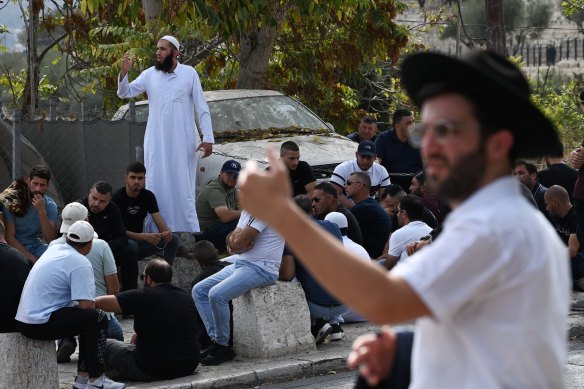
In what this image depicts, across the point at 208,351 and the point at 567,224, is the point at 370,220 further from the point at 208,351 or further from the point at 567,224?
the point at 208,351

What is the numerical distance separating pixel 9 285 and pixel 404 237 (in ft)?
13.0

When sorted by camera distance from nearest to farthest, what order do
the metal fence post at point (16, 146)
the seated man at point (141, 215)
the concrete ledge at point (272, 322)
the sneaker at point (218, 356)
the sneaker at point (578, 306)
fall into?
the sneaker at point (218, 356) < the concrete ledge at point (272, 322) < the sneaker at point (578, 306) < the seated man at point (141, 215) < the metal fence post at point (16, 146)

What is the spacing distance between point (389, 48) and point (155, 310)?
10.9 m

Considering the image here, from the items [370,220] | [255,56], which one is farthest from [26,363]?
[255,56]

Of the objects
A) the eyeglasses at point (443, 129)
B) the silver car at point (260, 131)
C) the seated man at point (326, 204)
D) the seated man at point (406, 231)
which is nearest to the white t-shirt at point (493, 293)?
the eyeglasses at point (443, 129)

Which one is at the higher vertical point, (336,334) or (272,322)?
(272,322)

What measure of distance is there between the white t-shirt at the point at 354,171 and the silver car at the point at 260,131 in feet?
2.09

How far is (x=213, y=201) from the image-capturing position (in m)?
12.1

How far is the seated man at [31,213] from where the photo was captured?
36.4 feet

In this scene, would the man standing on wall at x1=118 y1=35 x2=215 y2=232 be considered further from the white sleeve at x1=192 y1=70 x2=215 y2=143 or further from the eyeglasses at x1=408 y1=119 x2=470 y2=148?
the eyeglasses at x1=408 y1=119 x2=470 y2=148

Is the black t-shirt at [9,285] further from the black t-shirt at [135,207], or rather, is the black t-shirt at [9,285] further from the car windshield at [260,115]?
the car windshield at [260,115]

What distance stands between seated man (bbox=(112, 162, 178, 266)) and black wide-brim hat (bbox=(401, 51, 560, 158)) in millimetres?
8757

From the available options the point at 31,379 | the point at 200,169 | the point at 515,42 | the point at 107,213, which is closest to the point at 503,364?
the point at 31,379

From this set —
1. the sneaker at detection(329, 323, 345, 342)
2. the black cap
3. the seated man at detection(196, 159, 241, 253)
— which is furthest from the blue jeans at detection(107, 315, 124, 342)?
the black cap
